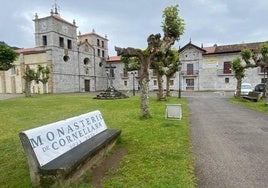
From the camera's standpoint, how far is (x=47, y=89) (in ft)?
130

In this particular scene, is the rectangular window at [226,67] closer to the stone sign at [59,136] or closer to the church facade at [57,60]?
the church facade at [57,60]

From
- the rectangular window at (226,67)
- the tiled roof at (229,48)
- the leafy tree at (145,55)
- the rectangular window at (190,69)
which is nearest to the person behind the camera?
the leafy tree at (145,55)

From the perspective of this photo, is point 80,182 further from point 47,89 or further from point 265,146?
point 47,89

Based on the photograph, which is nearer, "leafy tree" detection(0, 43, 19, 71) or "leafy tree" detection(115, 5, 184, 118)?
"leafy tree" detection(115, 5, 184, 118)

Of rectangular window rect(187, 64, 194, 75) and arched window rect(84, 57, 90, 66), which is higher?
arched window rect(84, 57, 90, 66)

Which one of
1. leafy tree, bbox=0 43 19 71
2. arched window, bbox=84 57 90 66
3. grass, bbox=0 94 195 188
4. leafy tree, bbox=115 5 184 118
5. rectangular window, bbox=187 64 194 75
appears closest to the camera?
grass, bbox=0 94 195 188

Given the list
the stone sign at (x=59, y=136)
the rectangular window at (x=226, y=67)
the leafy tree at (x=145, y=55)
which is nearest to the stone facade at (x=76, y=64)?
the rectangular window at (x=226, y=67)

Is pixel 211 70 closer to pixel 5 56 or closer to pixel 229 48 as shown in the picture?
pixel 229 48

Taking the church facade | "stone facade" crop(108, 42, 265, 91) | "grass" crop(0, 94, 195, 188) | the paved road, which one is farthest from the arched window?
the paved road

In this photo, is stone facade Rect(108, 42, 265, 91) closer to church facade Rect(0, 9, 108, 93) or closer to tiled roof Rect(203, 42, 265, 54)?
tiled roof Rect(203, 42, 265, 54)

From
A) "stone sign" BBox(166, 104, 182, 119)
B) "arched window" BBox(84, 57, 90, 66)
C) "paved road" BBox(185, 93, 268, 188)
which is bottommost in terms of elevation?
"paved road" BBox(185, 93, 268, 188)

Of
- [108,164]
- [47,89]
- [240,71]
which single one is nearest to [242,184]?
[108,164]

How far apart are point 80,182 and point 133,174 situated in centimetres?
92

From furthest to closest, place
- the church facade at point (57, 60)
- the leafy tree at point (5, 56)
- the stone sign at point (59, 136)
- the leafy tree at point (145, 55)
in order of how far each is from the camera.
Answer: the church facade at point (57, 60) → the leafy tree at point (5, 56) → the leafy tree at point (145, 55) → the stone sign at point (59, 136)
